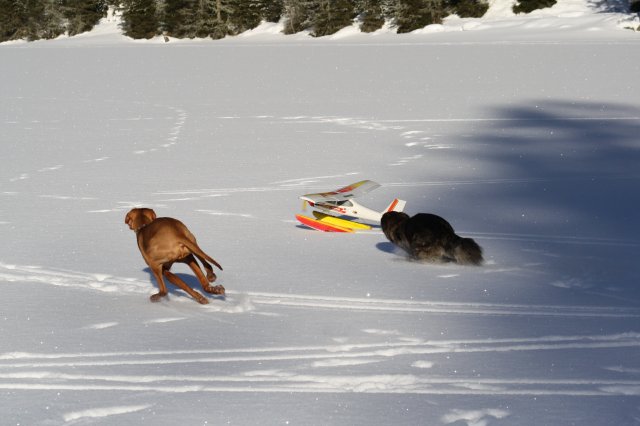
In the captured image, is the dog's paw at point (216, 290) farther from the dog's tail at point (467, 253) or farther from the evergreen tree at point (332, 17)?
the evergreen tree at point (332, 17)

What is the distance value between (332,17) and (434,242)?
44970 mm

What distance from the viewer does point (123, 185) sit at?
31.7 feet

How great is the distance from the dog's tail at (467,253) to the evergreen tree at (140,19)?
175 feet

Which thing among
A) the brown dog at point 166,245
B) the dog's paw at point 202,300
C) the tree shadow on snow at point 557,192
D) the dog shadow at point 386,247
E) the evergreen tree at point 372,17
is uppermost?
the evergreen tree at point 372,17

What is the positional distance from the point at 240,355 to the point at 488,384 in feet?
4.34

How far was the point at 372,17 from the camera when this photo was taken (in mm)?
47875

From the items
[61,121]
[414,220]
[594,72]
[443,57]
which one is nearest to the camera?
[414,220]

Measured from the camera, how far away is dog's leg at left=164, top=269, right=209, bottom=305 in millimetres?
5293

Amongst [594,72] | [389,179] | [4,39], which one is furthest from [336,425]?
[4,39]

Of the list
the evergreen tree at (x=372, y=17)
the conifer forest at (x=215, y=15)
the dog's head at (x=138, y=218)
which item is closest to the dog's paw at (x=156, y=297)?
the dog's head at (x=138, y=218)

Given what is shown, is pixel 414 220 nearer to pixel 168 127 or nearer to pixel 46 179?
pixel 46 179

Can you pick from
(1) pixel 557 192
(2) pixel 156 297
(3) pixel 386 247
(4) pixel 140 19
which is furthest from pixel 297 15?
(2) pixel 156 297

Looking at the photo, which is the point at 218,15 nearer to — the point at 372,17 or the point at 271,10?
the point at 271,10

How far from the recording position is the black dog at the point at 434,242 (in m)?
6.14
